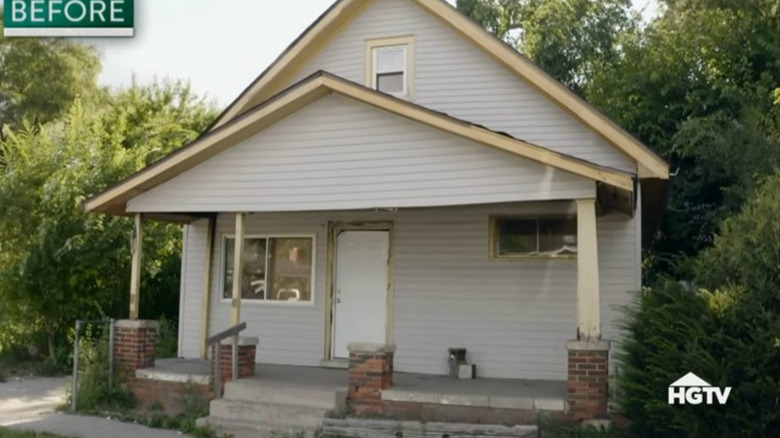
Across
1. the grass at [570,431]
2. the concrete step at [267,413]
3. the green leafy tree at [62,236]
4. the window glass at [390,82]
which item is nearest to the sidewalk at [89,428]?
the concrete step at [267,413]

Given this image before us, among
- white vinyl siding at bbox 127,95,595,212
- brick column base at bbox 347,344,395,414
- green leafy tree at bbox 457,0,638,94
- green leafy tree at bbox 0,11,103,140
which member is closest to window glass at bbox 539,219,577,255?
white vinyl siding at bbox 127,95,595,212

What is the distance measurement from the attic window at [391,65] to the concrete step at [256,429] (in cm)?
553

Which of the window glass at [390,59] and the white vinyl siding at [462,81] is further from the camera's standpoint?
the window glass at [390,59]

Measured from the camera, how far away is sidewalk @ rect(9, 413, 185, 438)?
9344mm

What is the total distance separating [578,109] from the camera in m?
11.0

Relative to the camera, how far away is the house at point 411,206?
9430mm

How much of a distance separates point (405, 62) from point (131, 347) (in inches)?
232

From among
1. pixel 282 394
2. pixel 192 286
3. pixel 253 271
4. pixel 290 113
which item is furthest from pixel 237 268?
pixel 192 286

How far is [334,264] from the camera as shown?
40.4ft

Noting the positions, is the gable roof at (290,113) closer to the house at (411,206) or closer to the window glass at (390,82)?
the house at (411,206)

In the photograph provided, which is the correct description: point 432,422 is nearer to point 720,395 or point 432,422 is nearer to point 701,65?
point 720,395

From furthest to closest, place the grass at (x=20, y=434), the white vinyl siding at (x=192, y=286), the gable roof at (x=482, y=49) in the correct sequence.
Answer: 1. the white vinyl siding at (x=192, y=286)
2. the gable roof at (x=482, y=49)
3. the grass at (x=20, y=434)

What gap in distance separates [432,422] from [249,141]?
450cm

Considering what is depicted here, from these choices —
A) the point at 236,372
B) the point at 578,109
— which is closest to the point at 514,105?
the point at 578,109
